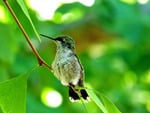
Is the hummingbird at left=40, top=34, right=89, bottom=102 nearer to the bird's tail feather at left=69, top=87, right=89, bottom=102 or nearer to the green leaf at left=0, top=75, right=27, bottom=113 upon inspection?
the bird's tail feather at left=69, top=87, right=89, bottom=102

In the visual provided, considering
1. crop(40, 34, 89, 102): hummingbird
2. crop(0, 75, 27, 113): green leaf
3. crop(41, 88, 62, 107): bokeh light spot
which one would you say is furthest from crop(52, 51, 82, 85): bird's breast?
crop(41, 88, 62, 107): bokeh light spot

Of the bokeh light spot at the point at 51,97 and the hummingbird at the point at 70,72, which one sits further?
the bokeh light spot at the point at 51,97

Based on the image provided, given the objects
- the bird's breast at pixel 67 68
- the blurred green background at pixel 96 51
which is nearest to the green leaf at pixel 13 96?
the bird's breast at pixel 67 68

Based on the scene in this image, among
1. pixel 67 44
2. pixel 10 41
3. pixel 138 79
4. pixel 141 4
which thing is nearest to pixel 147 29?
pixel 141 4

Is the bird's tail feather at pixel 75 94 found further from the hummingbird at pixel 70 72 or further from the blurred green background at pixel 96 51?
the blurred green background at pixel 96 51

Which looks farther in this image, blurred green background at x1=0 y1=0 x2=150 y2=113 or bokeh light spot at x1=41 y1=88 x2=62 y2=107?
bokeh light spot at x1=41 y1=88 x2=62 y2=107

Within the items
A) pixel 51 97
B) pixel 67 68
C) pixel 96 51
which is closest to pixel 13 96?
pixel 67 68
